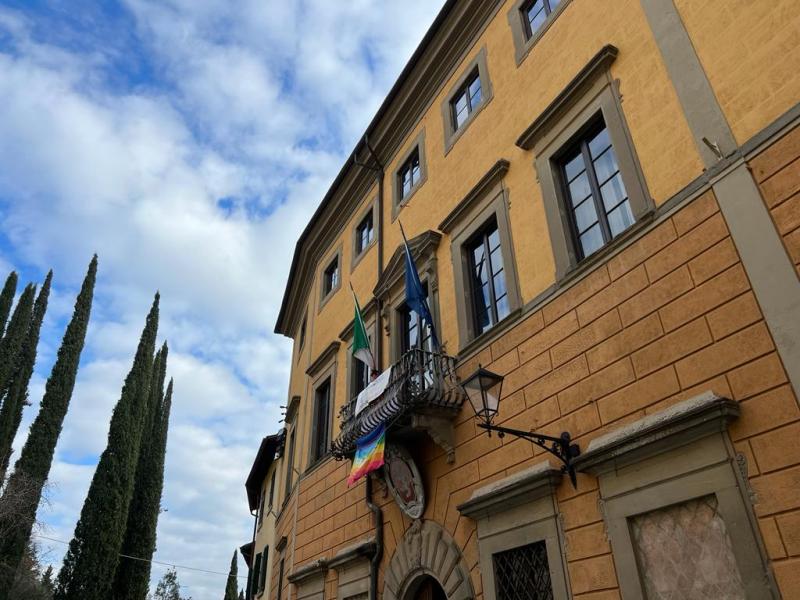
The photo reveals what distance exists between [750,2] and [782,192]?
79.1 inches

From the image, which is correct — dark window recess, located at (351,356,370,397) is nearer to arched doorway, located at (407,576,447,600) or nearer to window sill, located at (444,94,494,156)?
arched doorway, located at (407,576,447,600)

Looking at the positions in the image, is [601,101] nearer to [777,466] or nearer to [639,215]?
[639,215]

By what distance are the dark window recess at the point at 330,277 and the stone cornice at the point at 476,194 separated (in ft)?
20.5

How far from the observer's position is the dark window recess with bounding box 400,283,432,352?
9.64 metres

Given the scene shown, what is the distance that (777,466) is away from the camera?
4215 mm

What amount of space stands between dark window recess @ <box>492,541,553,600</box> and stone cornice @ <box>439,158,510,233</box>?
488 cm

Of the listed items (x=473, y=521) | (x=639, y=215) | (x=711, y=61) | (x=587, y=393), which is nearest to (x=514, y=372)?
(x=587, y=393)

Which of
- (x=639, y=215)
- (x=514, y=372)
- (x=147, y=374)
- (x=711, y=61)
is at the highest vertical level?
(x=147, y=374)

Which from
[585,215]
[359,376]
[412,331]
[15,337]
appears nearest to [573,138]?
[585,215]

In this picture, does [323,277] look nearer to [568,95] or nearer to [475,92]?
[475,92]

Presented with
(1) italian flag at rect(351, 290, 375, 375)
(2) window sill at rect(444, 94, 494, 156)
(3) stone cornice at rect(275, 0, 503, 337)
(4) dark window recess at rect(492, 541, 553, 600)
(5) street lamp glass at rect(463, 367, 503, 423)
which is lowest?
(4) dark window recess at rect(492, 541, 553, 600)

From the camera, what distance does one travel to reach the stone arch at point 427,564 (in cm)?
726

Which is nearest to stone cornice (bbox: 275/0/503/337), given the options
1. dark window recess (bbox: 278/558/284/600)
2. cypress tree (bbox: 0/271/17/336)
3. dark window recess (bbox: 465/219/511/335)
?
dark window recess (bbox: 465/219/511/335)

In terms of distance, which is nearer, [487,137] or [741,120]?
[741,120]
